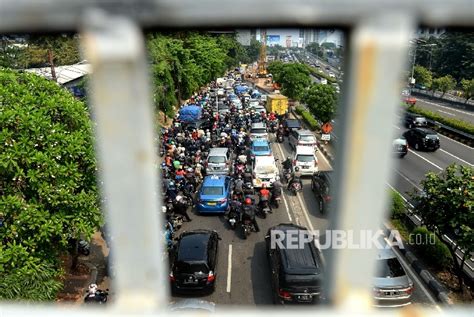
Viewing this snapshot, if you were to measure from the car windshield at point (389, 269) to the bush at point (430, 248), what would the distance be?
5.78 ft

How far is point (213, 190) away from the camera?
1260 cm

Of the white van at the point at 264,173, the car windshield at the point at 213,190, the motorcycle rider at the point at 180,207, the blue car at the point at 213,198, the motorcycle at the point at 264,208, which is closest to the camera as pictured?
the motorcycle rider at the point at 180,207

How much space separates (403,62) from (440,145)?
22.1 metres

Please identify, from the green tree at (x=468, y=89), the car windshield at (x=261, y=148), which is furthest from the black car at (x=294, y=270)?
the green tree at (x=468, y=89)

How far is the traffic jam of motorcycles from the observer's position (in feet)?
27.2

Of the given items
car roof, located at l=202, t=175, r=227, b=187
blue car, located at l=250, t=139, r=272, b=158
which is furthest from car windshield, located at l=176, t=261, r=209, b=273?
blue car, located at l=250, t=139, r=272, b=158

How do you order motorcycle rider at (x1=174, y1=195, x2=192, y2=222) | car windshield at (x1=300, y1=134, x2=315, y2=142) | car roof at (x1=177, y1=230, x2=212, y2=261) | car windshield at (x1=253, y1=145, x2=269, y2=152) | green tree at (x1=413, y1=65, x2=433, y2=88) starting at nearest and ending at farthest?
1. car roof at (x1=177, y1=230, x2=212, y2=261)
2. motorcycle rider at (x1=174, y1=195, x2=192, y2=222)
3. car windshield at (x1=253, y1=145, x2=269, y2=152)
4. car windshield at (x1=300, y1=134, x2=315, y2=142)
5. green tree at (x1=413, y1=65, x2=433, y2=88)

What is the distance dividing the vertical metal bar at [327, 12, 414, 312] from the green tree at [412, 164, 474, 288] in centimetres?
699

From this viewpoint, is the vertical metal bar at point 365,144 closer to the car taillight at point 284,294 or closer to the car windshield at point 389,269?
the car taillight at point 284,294

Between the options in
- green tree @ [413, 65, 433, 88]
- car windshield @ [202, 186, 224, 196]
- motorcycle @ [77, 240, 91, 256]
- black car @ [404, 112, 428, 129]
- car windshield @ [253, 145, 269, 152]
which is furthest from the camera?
green tree @ [413, 65, 433, 88]

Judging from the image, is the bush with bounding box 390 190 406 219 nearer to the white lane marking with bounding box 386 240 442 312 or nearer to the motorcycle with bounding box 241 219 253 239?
the white lane marking with bounding box 386 240 442 312

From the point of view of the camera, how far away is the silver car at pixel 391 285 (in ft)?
24.1

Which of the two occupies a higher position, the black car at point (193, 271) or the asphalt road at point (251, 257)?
the black car at point (193, 271)

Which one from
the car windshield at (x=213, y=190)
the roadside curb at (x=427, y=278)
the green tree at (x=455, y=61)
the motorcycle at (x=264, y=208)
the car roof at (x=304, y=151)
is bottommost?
the roadside curb at (x=427, y=278)
